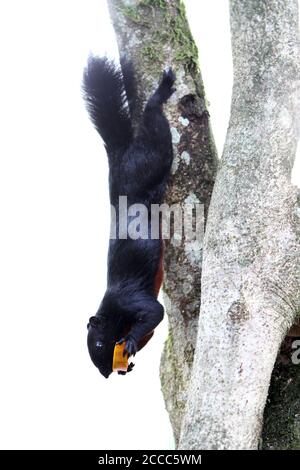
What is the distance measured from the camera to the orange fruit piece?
4.07 meters

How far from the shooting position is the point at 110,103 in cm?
457

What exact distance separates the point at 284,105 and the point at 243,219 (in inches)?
26.0

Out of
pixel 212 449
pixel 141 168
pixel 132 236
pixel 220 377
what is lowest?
pixel 212 449

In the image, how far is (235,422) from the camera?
2.97 m

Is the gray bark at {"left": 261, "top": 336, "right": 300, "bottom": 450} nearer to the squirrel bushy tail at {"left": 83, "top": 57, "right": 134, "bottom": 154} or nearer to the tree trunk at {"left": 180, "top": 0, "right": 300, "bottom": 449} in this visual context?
the tree trunk at {"left": 180, "top": 0, "right": 300, "bottom": 449}

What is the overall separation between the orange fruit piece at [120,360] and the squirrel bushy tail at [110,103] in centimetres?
129

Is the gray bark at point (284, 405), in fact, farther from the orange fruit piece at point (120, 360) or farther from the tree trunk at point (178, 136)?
the orange fruit piece at point (120, 360)

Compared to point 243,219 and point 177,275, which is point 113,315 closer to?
point 177,275

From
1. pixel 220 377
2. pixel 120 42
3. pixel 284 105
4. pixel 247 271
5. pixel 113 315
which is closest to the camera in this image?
pixel 220 377

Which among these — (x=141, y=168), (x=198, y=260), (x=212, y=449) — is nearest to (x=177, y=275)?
(x=198, y=260)

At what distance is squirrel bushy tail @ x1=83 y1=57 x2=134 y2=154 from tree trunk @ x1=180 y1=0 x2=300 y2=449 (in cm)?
93

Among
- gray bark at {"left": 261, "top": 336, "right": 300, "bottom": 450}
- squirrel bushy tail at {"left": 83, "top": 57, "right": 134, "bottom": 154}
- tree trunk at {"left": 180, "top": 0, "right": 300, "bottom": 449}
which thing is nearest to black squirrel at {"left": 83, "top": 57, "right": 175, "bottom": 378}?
squirrel bushy tail at {"left": 83, "top": 57, "right": 134, "bottom": 154}

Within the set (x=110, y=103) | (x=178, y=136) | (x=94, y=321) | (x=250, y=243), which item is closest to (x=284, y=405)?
(x=250, y=243)

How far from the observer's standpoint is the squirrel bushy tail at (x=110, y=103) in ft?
14.9
